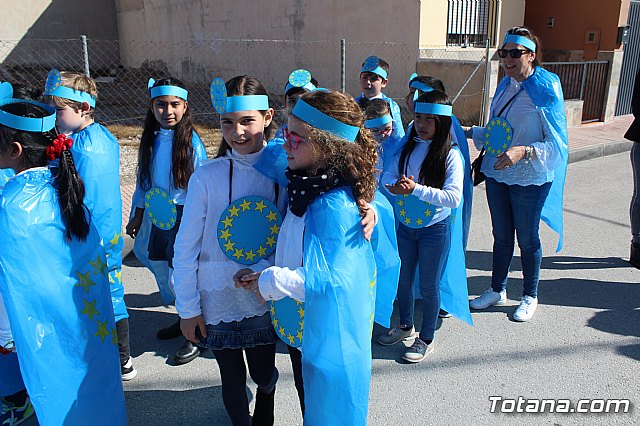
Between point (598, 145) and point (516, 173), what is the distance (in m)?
7.15

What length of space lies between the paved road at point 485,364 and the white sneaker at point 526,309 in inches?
2.1

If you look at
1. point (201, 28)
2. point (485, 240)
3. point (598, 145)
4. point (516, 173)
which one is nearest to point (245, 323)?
point (516, 173)

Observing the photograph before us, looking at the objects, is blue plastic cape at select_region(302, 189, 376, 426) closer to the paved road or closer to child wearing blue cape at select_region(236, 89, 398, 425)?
child wearing blue cape at select_region(236, 89, 398, 425)

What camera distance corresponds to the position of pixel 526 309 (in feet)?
12.8

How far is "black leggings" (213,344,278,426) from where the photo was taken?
2.31 metres

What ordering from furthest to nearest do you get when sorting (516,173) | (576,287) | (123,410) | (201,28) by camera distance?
(201,28) → (576,287) → (516,173) → (123,410)

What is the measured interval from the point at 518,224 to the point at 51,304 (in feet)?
9.57

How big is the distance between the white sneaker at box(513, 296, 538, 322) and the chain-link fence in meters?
4.28

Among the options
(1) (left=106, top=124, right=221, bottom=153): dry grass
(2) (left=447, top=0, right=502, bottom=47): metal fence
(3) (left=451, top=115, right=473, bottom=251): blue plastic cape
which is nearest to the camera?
(3) (left=451, top=115, right=473, bottom=251): blue plastic cape

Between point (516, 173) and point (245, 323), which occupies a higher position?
point (516, 173)

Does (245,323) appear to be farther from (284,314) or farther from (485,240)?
(485,240)

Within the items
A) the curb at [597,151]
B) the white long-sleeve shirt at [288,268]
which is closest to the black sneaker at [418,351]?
the white long-sleeve shirt at [288,268]

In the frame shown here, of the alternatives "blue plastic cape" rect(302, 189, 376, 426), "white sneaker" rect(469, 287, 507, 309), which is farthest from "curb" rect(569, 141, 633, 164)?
"blue plastic cape" rect(302, 189, 376, 426)

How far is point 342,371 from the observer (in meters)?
2.02
